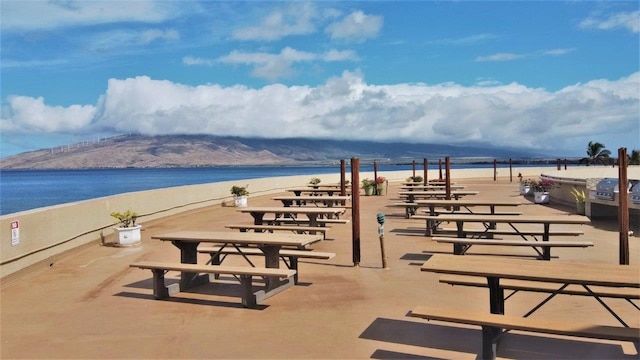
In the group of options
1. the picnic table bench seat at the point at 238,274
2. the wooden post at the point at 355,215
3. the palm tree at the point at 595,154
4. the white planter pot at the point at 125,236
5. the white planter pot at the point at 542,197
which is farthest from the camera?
the palm tree at the point at 595,154

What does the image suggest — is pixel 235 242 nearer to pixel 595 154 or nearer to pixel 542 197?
pixel 542 197

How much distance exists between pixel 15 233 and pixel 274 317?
4.06m

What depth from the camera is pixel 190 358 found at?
A: 4320 mm

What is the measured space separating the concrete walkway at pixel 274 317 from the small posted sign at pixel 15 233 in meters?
0.46

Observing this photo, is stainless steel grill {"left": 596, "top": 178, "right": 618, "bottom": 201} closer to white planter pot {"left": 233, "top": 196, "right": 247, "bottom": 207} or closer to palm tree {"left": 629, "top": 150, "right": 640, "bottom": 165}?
white planter pot {"left": 233, "top": 196, "right": 247, "bottom": 207}

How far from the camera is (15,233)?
23.5ft

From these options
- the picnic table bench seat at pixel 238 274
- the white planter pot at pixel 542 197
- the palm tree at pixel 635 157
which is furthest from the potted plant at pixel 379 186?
the palm tree at pixel 635 157

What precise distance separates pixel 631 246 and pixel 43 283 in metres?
9.26

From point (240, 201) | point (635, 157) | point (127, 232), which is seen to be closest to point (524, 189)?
point (240, 201)

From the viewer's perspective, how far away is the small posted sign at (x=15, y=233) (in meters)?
7.11

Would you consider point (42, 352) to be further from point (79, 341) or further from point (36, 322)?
point (36, 322)

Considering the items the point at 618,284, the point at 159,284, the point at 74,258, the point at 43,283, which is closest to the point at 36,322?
the point at 159,284

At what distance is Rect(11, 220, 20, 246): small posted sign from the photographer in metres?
7.11

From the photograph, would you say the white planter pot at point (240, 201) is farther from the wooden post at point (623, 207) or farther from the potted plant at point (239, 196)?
the wooden post at point (623, 207)
